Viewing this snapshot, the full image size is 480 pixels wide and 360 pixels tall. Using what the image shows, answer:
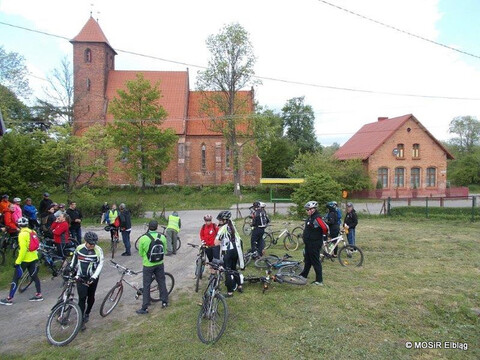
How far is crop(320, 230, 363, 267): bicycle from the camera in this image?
33.1ft

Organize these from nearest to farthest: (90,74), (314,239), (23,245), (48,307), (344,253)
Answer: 1. (48,307)
2. (23,245)
3. (314,239)
4. (344,253)
5. (90,74)

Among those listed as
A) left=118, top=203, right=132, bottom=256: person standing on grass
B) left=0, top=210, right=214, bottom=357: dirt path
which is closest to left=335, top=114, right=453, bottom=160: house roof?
left=118, top=203, right=132, bottom=256: person standing on grass

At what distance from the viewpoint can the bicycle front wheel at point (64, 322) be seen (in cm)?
569

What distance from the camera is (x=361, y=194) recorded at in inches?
1454

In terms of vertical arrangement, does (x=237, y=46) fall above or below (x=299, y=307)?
above

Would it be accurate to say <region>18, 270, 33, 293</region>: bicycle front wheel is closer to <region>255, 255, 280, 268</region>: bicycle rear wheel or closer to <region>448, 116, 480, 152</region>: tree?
<region>255, 255, 280, 268</region>: bicycle rear wheel

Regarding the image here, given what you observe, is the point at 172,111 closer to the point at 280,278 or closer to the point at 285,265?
the point at 285,265

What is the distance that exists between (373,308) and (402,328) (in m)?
→ 0.80

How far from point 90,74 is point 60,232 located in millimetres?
36488

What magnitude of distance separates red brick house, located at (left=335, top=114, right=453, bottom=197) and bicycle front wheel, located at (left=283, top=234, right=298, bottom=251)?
93.9 feet

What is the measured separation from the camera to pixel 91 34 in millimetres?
40156

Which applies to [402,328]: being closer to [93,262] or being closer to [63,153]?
[93,262]

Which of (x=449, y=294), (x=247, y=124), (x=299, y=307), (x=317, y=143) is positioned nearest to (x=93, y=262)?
(x=299, y=307)

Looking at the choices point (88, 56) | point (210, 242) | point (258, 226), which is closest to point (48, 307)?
point (210, 242)
